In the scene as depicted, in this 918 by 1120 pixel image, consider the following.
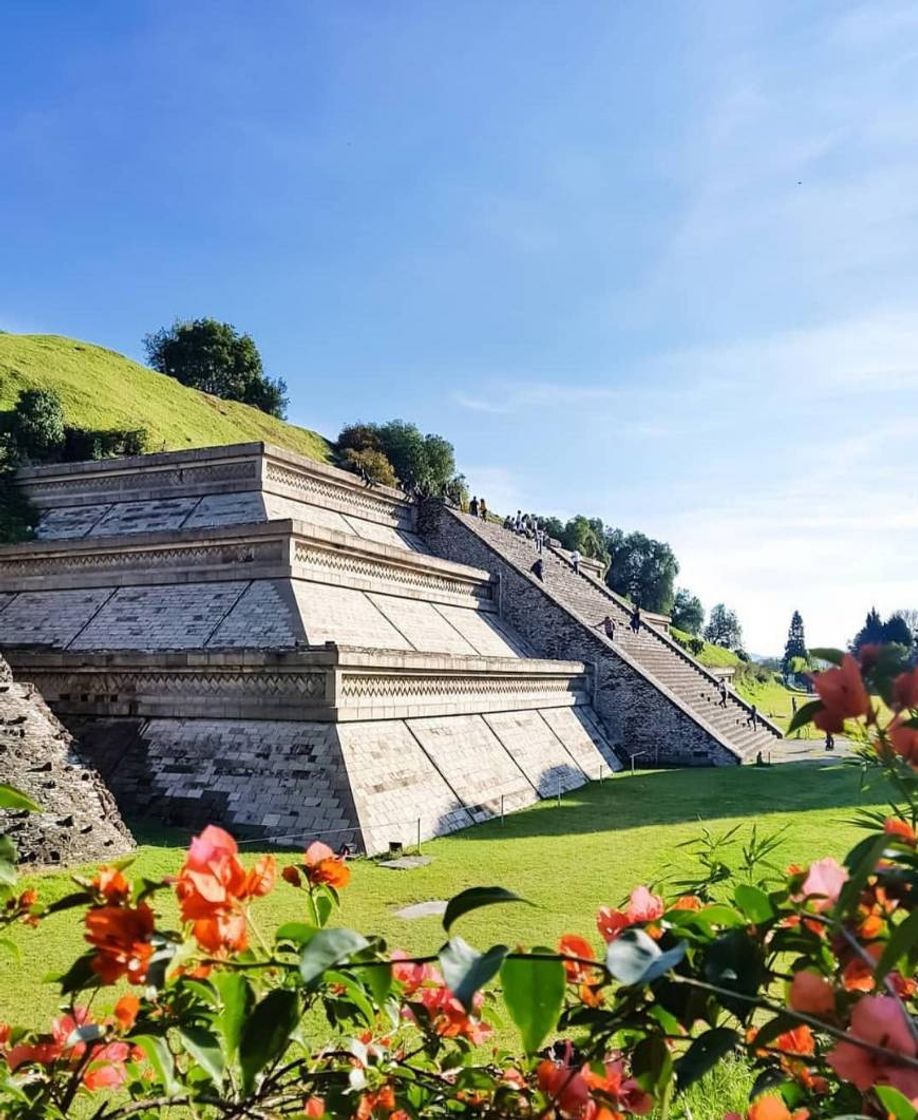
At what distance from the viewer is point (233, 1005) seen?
1.18m

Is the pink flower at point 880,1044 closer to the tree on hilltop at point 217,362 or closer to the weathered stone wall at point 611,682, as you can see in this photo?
the weathered stone wall at point 611,682

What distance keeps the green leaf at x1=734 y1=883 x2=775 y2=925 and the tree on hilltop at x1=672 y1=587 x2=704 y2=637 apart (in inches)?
2585

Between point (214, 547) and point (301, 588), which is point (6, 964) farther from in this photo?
point (214, 547)

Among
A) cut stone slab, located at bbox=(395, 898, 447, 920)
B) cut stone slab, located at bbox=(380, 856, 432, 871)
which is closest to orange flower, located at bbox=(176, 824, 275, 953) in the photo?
cut stone slab, located at bbox=(395, 898, 447, 920)

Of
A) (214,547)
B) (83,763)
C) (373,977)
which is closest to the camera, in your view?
(373,977)

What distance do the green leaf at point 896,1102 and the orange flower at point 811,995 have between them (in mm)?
114

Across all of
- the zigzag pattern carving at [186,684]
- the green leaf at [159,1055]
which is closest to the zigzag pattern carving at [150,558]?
the zigzag pattern carving at [186,684]

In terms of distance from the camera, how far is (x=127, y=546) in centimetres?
1469

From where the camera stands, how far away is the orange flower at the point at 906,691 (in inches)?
48.1

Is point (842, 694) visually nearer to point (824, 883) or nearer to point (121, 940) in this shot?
point (824, 883)

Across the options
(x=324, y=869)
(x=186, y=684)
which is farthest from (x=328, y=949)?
(x=186, y=684)

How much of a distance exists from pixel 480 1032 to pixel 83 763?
28.1 ft

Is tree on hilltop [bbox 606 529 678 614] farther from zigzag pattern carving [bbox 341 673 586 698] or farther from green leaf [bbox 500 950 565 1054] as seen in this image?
green leaf [bbox 500 950 565 1054]

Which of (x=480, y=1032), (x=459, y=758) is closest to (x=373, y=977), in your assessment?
(x=480, y=1032)
